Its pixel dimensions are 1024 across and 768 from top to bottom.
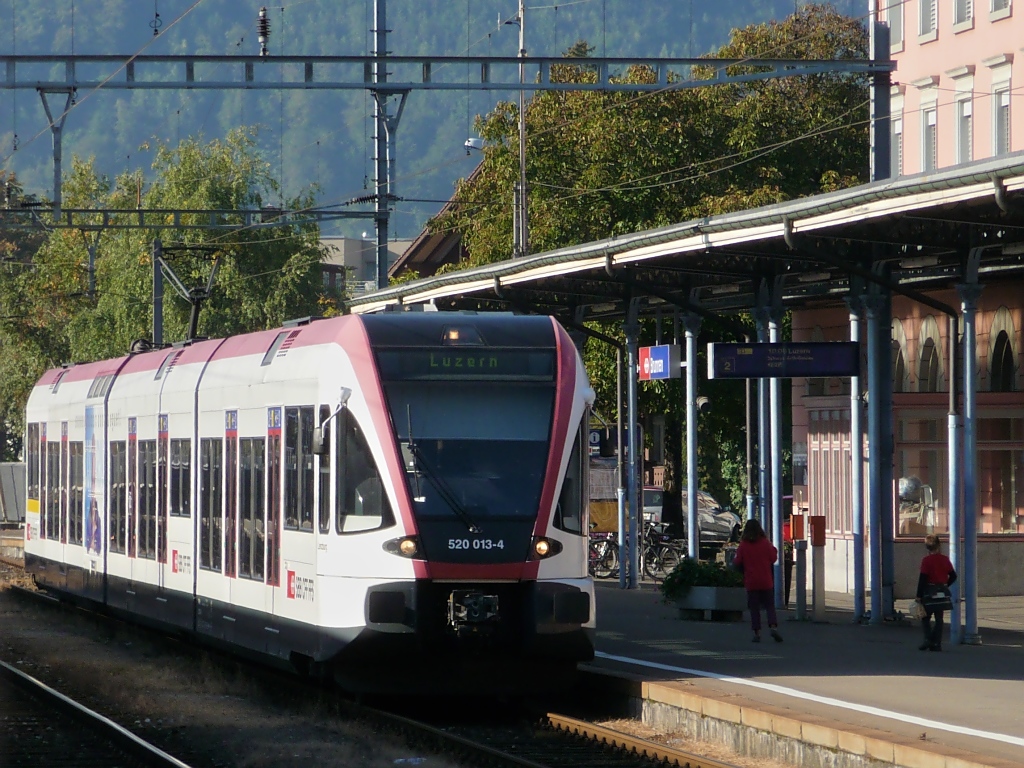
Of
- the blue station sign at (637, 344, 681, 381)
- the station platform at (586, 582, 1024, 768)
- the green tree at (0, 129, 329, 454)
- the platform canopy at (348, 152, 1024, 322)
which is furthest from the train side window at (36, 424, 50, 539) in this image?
the green tree at (0, 129, 329, 454)

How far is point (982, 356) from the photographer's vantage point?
26.1 meters

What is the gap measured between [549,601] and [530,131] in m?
32.8

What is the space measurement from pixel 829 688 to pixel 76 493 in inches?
522

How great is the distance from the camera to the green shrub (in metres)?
21.1

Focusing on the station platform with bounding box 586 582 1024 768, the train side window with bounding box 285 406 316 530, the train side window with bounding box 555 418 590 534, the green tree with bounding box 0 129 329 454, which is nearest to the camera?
the station platform with bounding box 586 582 1024 768

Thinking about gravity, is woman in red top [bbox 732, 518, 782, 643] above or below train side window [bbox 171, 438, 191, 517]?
below

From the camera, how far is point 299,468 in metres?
15.0

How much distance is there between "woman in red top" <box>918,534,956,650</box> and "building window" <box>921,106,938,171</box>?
20.7 m

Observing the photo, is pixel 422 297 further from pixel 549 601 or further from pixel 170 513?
pixel 549 601

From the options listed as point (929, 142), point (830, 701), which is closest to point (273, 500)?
point (830, 701)

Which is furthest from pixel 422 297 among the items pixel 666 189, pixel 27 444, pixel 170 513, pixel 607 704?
pixel 666 189

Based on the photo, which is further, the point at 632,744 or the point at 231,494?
the point at 231,494

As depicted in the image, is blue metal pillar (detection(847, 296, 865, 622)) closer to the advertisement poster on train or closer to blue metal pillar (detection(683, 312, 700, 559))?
blue metal pillar (detection(683, 312, 700, 559))

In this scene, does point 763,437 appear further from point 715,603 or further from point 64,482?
point 64,482
